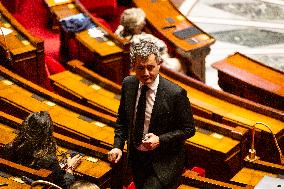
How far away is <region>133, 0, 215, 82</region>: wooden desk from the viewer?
4.63m

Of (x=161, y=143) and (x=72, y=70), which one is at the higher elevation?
(x=161, y=143)

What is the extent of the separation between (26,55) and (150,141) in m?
1.85

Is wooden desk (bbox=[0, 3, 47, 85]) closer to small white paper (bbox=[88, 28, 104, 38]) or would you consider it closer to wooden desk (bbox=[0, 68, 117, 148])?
wooden desk (bbox=[0, 68, 117, 148])

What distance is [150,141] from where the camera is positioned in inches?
79.7

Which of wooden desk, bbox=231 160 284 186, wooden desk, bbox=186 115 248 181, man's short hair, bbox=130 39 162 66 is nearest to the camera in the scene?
man's short hair, bbox=130 39 162 66

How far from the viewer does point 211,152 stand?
9.42ft

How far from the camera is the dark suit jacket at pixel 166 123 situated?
210 cm

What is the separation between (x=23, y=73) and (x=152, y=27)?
1.50 meters

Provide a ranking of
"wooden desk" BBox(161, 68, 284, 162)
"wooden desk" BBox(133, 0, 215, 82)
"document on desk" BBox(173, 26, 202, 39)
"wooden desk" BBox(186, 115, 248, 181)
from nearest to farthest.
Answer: "wooden desk" BBox(186, 115, 248, 181) → "wooden desk" BBox(161, 68, 284, 162) → "wooden desk" BBox(133, 0, 215, 82) → "document on desk" BBox(173, 26, 202, 39)

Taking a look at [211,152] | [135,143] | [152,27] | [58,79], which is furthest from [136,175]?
[152,27]

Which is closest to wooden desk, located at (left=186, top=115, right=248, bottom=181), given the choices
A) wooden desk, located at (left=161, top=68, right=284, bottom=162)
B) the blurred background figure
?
wooden desk, located at (left=161, top=68, right=284, bottom=162)

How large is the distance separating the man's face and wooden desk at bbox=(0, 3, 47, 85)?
1765 millimetres

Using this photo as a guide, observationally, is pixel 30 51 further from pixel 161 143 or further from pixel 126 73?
pixel 161 143

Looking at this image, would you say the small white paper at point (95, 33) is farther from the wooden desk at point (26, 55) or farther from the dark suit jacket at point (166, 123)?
the dark suit jacket at point (166, 123)
